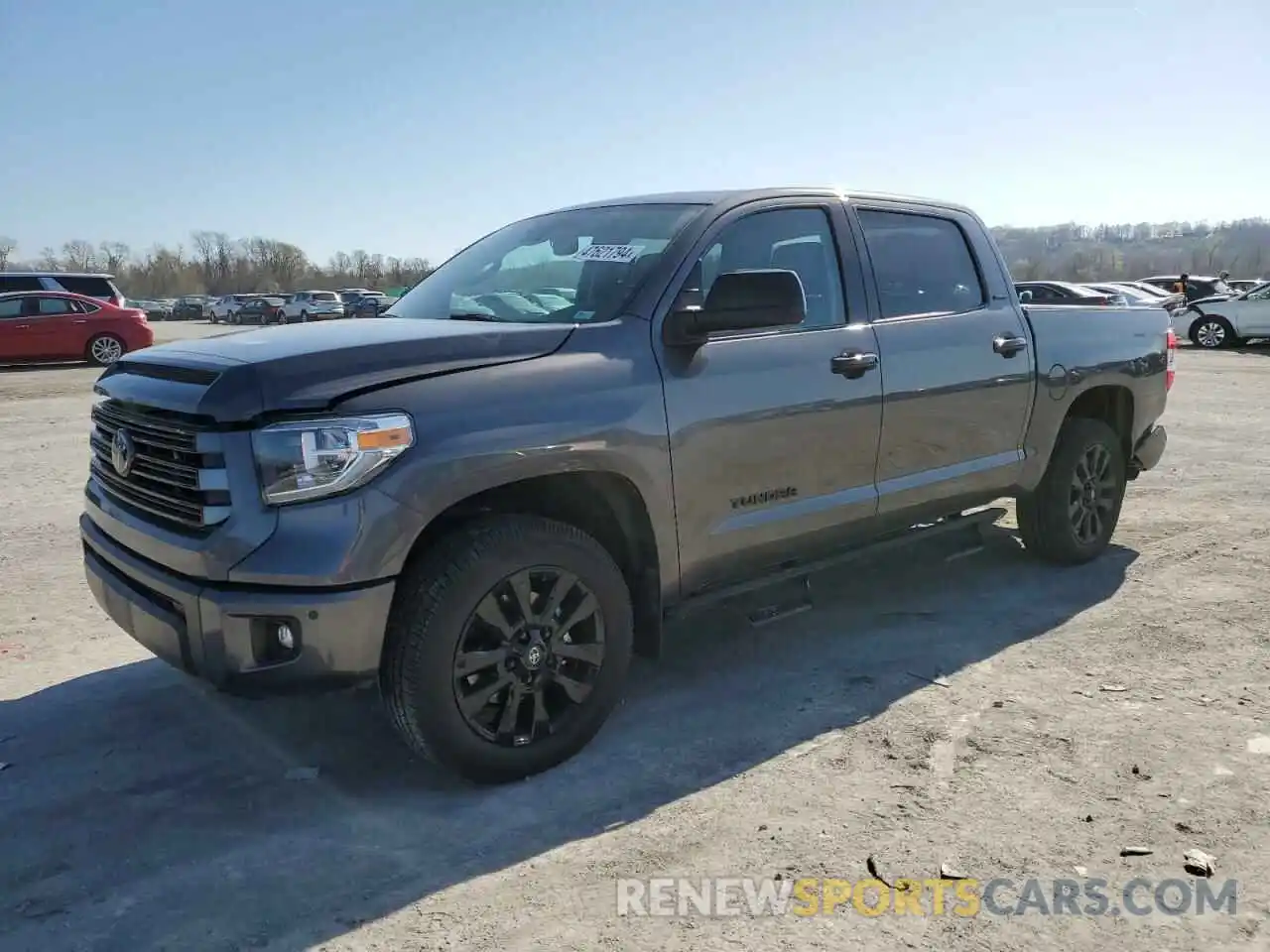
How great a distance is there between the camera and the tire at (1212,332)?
2436 centimetres

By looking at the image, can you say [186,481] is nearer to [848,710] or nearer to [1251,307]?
[848,710]

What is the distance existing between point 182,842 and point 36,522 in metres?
4.61

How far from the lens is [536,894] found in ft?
8.79

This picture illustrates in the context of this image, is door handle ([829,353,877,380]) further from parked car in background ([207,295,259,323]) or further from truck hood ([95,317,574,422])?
parked car in background ([207,295,259,323])

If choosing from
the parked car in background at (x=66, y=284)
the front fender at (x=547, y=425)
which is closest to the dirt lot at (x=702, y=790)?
the front fender at (x=547, y=425)

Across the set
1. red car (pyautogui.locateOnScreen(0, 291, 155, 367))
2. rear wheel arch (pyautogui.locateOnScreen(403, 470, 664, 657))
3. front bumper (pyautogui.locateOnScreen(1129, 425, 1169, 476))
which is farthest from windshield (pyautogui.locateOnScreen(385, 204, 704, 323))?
red car (pyautogui.locateOnScreen(0, 291, 155, 367))

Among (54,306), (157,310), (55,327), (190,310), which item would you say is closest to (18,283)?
(54,306)

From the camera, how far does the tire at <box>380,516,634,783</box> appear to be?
2.96m

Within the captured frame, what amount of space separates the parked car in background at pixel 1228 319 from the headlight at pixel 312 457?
26273mm

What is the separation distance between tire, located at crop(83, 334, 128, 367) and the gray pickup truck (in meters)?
17.2

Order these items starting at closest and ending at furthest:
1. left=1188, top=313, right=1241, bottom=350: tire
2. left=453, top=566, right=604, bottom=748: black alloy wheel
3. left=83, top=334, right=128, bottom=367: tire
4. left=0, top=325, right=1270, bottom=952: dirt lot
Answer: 1. left=0, top=325, right=1270, bottom=952: dirt lot
2. left=453, top=566, right=604, bottom=748: black alloy wheel
3. left=83, top=334, right=128, bottom=367: tire
4. left=1188, top=313, right=1241, bottom=350: tire

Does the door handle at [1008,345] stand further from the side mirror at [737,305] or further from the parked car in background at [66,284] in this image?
the parked car in background at [66,284]

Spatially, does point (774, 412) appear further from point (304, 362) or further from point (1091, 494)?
point (1091, 494)

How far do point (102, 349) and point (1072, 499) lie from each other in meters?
18.7
